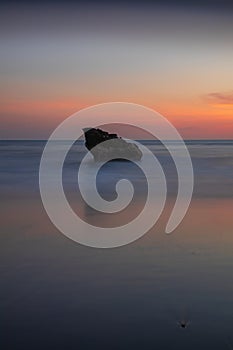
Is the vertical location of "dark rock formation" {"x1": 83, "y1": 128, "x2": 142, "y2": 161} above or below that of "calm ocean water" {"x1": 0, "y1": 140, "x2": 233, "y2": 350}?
below

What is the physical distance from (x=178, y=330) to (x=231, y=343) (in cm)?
21

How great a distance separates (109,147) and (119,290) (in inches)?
383

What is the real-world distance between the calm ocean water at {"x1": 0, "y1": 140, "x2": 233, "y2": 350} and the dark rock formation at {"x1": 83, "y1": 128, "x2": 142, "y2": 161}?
24.5ft

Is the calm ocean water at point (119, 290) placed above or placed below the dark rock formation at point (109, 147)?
above

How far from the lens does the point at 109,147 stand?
12.1 m

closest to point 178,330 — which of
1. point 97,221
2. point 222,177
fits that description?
point 97,221

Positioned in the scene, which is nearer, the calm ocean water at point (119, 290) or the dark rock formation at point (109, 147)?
the calm ocean water at point (119, 290)

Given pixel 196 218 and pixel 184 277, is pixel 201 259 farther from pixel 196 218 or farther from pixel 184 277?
pixel 196 218

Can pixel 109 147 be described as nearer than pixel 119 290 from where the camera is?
No

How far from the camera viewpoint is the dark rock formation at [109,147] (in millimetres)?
11594

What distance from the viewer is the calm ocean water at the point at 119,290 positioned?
6.34 feet

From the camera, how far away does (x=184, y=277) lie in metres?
2.63

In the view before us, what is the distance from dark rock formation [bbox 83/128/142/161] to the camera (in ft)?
38.0

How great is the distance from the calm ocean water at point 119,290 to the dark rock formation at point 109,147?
24.5 feet
